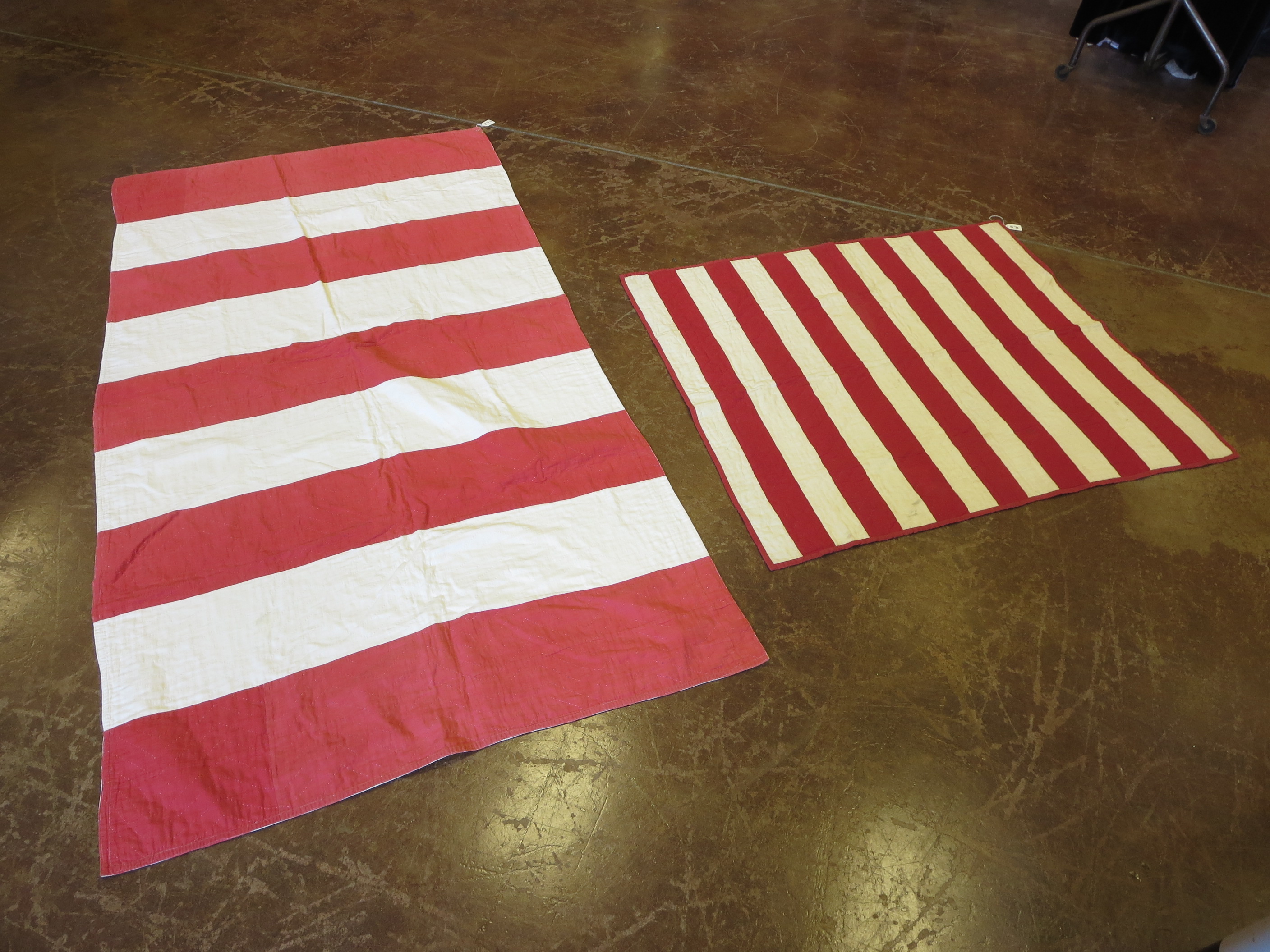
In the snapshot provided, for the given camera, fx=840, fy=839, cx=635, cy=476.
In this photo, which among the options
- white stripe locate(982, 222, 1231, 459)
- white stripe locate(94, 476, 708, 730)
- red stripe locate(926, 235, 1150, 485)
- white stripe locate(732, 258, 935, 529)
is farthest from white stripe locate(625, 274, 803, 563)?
white stripe locate(982, 222, 1231, 459)

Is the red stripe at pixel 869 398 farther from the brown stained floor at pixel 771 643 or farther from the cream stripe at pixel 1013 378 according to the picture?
the cream stripe at pixel 1013 378

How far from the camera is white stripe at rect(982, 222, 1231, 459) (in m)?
2.24

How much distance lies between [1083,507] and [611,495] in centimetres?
116

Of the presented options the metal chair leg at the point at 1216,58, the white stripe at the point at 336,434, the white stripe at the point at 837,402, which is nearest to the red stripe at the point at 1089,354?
the white stripe at the point at 837,402

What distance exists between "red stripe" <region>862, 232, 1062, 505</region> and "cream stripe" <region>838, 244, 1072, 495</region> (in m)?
0.01

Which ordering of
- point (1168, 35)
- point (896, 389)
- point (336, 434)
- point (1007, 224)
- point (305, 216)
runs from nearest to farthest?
point (336, 434), point (896, 389), point (305, 216), point (1007, 224), point (1168, 35)

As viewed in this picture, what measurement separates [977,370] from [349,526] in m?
1.71

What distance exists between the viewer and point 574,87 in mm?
3268

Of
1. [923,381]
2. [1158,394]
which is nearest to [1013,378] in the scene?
[923,381]

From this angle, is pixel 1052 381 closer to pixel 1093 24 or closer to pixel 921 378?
pixel 921 378

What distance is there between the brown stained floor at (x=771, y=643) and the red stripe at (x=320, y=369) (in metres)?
0.10

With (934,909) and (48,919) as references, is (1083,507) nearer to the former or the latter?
(934,909)

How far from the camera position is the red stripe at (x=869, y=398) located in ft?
6.72

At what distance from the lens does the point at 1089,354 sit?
242 cm
